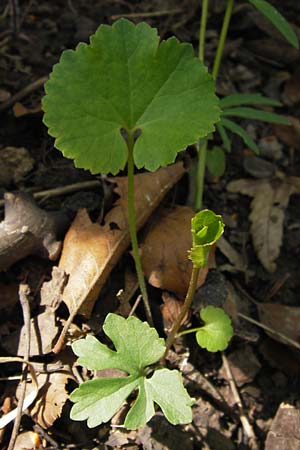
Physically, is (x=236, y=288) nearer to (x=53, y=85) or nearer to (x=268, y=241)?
(x=268, y=241)

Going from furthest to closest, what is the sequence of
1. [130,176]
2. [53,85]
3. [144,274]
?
[144,274]
[130,176]
[53,85]

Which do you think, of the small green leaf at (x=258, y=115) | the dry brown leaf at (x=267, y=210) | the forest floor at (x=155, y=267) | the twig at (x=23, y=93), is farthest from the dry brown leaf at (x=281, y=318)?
the twig at (x=23, y=93)

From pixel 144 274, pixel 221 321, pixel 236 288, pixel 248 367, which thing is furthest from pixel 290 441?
pixel 144 274

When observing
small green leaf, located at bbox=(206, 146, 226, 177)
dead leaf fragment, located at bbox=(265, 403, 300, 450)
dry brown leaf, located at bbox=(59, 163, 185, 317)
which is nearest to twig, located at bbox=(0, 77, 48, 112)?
dry brown leaf, located at bbox=(59, 163, 185, 317)

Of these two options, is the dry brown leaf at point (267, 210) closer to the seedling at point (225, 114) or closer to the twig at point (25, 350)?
the seedling at point (225, 114)

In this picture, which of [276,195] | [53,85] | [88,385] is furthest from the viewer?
[276,195]

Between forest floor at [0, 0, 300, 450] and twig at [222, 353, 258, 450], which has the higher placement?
forest floor at [0, 0, 300, 450]

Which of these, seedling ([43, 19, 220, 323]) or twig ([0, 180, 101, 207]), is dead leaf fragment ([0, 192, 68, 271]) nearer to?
twig ([0, 180, 101, 207])

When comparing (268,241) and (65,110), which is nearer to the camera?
(65,110)
